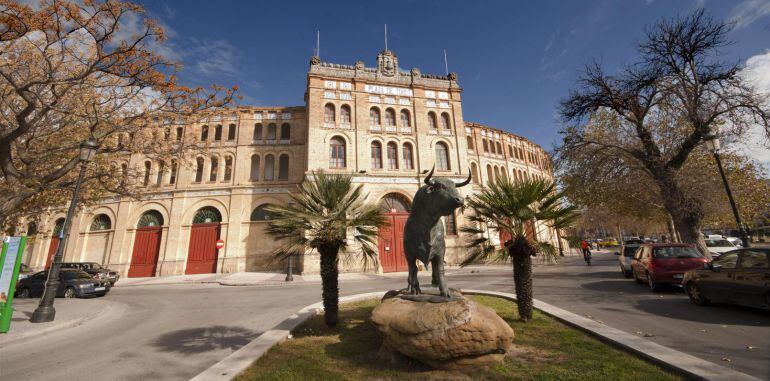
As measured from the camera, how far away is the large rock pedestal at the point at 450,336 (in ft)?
13.9

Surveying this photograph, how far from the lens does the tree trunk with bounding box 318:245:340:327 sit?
6.92 m

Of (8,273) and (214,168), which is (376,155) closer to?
(214,168)

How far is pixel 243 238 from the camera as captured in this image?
2297 cm

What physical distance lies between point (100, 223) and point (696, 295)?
117ft

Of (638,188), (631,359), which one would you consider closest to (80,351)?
(631,359)

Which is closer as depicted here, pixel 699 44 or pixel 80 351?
pixel 80 351

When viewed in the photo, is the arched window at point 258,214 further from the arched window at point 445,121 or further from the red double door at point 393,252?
the arched window at point 445,121

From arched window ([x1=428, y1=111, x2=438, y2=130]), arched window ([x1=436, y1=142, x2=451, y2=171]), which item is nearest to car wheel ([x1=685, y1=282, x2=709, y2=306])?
arched window ([x1=436, y1=142, x2=451, y2=171])

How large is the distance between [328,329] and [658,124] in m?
18.8

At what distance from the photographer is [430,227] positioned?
18.1ft

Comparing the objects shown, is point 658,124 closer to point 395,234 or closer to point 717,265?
point 717,265

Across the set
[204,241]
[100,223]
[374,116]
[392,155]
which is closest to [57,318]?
[204,241]

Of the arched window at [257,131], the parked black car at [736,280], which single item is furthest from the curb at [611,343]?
the arched window at [257,131]

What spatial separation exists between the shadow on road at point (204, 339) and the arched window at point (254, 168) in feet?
61.6
